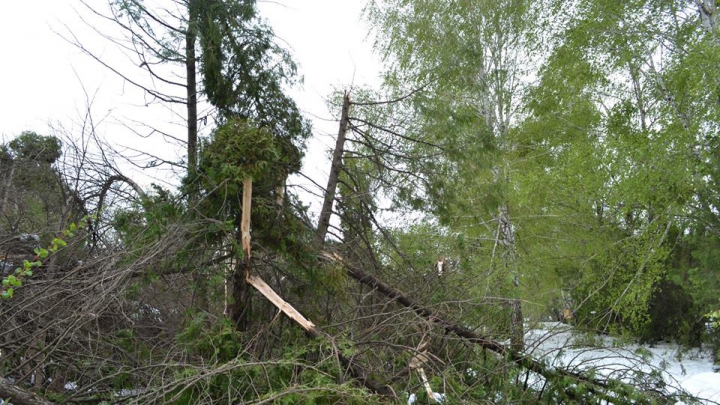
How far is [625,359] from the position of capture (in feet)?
23.2

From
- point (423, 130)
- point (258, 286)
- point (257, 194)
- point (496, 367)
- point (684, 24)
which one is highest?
point (684, 24)

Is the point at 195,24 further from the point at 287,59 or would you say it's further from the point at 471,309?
the point at 471,309

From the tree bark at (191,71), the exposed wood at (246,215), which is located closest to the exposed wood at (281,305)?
the exposed wood at (246,215)

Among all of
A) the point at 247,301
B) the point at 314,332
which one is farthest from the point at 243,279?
the point at 314,332

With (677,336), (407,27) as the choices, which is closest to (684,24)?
(407,27)

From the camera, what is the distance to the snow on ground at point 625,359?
4.79 m

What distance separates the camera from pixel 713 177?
898cm

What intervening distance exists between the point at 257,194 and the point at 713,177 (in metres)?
6.97

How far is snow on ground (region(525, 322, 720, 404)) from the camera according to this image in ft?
15.7

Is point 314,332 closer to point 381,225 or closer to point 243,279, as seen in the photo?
point 243,279

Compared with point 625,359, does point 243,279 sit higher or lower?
higher

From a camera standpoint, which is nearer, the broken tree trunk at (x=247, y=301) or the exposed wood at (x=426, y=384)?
the exposed wood at (x=426, y=384)

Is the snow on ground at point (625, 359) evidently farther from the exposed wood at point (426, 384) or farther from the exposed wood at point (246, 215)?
the exposed wood at point (246, 215)

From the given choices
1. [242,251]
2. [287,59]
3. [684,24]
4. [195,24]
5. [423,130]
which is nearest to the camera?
[242,251]
